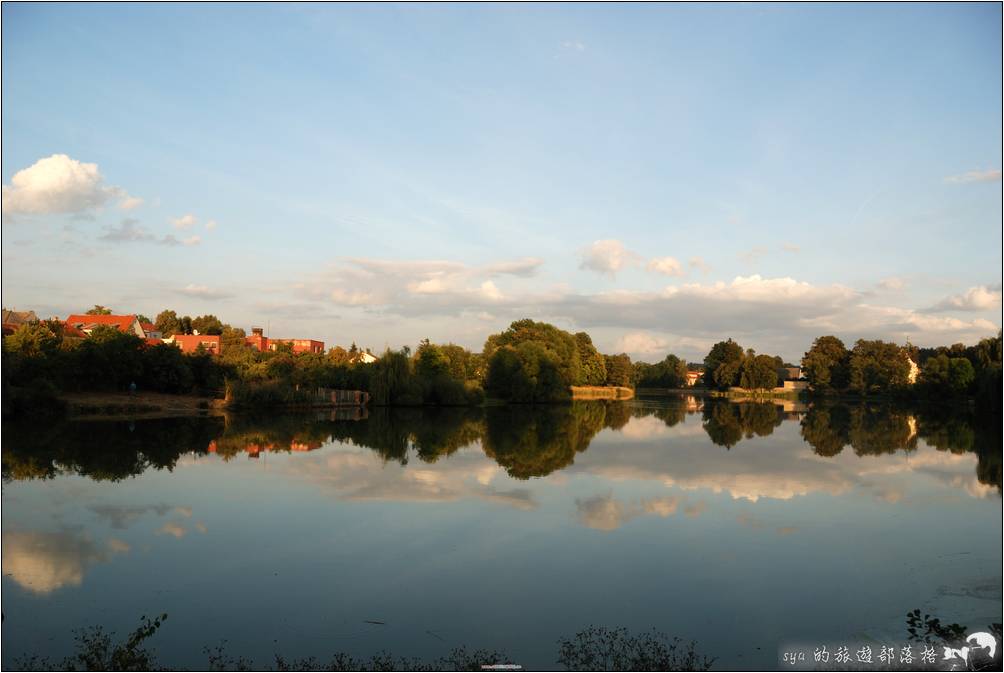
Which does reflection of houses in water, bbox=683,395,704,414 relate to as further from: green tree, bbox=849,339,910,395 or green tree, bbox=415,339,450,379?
green tree, bbox=849,339,910,395

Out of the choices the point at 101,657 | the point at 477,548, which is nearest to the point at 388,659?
the point at 101,657

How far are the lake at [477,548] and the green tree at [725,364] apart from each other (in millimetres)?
82141

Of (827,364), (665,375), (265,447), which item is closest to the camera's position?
(265,447)

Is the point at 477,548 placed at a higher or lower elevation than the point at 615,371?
lower

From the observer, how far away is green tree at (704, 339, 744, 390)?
10075 centimetres

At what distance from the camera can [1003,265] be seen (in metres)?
9.20

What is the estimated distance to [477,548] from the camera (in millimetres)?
9789

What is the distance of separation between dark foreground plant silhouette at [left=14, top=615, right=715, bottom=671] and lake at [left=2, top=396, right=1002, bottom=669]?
0.55 feet

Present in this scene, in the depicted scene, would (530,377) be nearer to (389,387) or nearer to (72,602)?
(389,387)

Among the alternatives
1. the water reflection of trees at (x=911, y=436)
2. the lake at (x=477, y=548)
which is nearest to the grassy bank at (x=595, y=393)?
the water reflection of trees at (x=911, y=436)

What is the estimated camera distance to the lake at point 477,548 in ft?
21.9

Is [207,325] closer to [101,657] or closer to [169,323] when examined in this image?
[169,323]

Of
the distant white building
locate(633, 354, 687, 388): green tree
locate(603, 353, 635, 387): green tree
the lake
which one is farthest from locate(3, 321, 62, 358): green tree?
locate(633, 354, 687, 388): green tree

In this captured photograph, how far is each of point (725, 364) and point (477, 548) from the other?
→ 99171 millimetres
